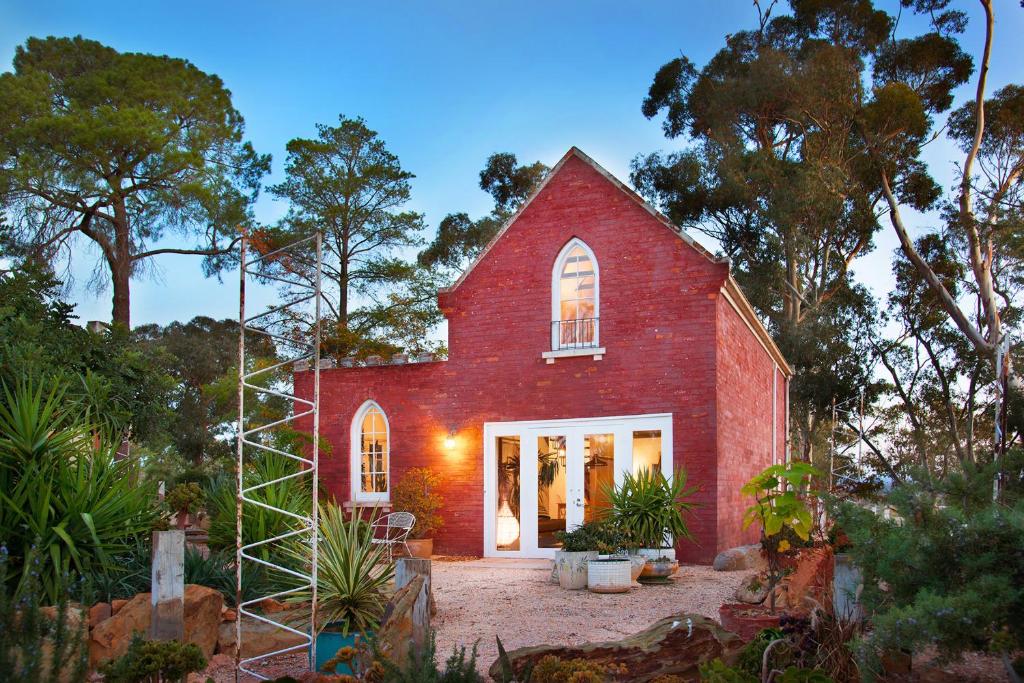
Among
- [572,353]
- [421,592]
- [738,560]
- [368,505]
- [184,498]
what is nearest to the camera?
[421,592]

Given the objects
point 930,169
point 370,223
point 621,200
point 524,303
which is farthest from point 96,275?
point 930,169

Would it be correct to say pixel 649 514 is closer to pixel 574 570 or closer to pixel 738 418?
pixel 574 570

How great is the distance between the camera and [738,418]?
55.0 feet

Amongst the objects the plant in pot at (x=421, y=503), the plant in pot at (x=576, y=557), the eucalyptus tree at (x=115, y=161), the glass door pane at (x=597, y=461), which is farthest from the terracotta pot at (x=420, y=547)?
the eucalyptus tree at (x=115, y=161)

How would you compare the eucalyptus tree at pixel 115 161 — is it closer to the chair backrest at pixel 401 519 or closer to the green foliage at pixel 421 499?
the green foliage at pixel 421 499

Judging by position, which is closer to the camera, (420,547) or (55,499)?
(55,499)

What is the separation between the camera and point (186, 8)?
49.3 ft

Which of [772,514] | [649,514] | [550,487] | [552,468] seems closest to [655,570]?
[649,514]

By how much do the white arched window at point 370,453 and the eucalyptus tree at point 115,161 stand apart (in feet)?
33.5

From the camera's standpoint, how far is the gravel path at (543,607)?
847cm

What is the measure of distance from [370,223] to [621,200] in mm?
13709

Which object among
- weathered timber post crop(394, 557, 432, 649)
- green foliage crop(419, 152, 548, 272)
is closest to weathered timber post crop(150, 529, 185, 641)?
weathered timber post crop(394, 557, 432, 649)

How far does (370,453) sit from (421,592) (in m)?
11.3

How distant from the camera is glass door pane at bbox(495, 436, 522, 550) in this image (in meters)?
16.4
